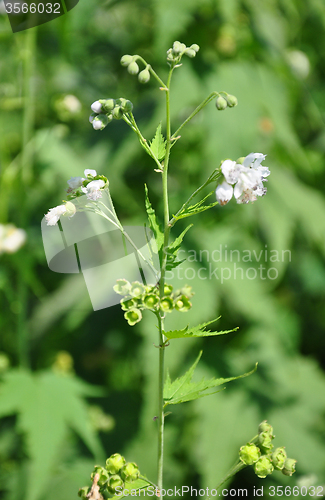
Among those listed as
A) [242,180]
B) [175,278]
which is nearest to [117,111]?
[242,180]

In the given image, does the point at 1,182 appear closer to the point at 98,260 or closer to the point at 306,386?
the point at 98,260

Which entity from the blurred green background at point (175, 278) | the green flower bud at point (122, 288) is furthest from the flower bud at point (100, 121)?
the blurred green background at point (175, 278)

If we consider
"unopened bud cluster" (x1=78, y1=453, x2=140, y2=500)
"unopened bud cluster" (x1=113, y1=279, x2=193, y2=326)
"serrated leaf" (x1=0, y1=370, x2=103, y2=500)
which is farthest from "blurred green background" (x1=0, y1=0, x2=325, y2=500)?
"unopened bud cluster" (x1=113, y1=279, x2=193, y2=326)

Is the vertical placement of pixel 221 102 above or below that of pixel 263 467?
above

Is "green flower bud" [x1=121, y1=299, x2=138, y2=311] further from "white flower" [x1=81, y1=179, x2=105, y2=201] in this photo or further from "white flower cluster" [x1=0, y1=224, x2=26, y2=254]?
"white flower cluster" [x1=0, y1=224, x2=26, y2=254]

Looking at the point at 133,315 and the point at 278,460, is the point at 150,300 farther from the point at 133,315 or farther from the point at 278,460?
the point at 278,460

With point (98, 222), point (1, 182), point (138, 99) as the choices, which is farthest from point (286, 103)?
point (98, 222)

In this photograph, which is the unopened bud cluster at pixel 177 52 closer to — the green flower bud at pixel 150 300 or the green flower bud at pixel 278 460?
the green flower bud at pixel 150 300
